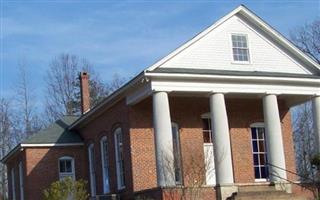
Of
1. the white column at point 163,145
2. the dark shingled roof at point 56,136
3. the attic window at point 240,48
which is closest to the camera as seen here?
the white column at point 163,145

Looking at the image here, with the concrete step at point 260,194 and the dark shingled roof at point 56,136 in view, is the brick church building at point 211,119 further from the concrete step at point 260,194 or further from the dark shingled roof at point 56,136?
the dark shingled roof at point 56,136

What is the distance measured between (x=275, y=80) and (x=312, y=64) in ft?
8.03

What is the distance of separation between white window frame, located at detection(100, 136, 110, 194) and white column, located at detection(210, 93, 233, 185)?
7262mm

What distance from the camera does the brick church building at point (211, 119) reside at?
2350 centimetres

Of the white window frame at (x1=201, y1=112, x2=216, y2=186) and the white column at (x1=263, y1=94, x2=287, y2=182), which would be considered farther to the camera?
the white window frame at (x1=201, y1=112, x2=216, y2=186)

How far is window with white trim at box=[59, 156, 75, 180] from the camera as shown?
1330 inches

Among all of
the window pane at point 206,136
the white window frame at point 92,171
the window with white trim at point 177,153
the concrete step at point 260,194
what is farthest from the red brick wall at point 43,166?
the concrete step at point 260,194

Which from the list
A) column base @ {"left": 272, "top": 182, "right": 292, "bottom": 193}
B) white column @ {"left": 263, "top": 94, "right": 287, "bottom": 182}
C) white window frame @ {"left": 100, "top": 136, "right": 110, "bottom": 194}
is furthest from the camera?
white window frame @ {"left": 100, "top": 136, "right": 110, "bottom": 194}

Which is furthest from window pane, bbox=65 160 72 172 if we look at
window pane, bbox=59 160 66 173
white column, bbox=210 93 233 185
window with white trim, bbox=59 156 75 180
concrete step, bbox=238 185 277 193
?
concrete step, bbox=238 185 277 193

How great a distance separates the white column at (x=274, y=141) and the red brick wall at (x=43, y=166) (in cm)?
1185

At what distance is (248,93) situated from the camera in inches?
993

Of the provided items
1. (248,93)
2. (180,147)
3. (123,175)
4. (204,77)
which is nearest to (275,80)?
(248,93)

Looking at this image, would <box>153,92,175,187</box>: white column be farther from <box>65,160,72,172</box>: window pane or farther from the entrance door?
<box>65,160,72,172</box>: window pane

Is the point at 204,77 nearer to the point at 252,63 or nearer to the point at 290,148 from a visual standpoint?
the point at 252,63
